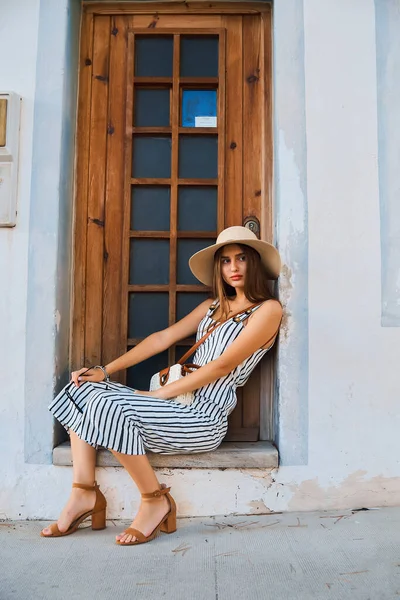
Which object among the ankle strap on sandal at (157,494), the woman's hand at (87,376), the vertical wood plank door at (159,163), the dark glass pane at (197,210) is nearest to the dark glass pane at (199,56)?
the vertical wood plank door at (159,163)

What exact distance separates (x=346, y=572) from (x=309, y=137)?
208cm

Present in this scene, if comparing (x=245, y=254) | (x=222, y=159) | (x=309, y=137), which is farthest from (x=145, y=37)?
(x=245, y=254)

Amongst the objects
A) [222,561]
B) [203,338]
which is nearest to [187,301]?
[203,338]

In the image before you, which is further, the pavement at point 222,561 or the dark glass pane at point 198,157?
the dark glass pane at point 198,157

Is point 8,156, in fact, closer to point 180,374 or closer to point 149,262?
point 149,262

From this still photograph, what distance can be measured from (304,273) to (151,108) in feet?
4.43

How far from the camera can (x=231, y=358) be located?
8.66 ft

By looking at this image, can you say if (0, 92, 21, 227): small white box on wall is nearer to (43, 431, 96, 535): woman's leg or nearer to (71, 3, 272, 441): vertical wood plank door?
(71, 3, 272, 441): vertical wood plank door

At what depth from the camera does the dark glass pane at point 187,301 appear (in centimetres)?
314

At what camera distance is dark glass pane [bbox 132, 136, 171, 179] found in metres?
3.19

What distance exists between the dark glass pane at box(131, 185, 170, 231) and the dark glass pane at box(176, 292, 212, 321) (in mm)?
404

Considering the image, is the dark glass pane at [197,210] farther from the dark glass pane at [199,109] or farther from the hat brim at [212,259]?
the dark glass pane at [199,109]

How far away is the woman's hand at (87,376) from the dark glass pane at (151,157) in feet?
3.88

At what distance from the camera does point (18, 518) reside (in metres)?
2.79
